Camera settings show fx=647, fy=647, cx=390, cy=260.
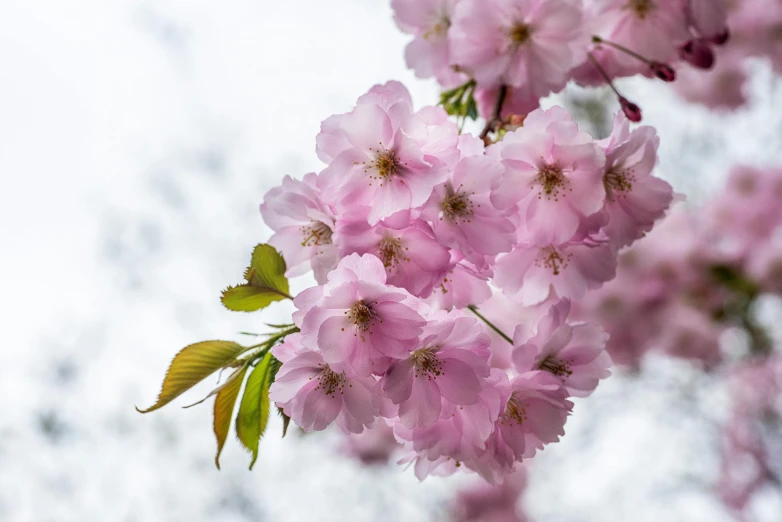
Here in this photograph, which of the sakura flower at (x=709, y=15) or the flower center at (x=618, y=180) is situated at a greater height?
the flower center at (x=618, y=180)

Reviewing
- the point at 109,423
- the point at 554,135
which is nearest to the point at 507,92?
the point at 554,135

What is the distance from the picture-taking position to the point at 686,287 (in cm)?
245

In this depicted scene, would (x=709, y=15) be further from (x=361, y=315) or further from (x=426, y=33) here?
(x=361, y=315)

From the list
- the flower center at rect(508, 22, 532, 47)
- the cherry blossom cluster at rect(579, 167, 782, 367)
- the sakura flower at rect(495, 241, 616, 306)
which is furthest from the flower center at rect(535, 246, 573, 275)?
the cherry blossom cluster at rect(579, 167, 782, 367)

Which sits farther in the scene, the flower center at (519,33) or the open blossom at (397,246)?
the flower center at (519,33)

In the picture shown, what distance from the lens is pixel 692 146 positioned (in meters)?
3.68

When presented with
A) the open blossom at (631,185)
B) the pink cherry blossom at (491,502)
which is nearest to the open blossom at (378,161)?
the open blossom at (631,185)

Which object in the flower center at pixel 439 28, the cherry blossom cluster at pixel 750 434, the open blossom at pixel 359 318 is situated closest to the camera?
the open blossom at pixel 359 318

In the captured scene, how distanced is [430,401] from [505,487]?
436 centimetres

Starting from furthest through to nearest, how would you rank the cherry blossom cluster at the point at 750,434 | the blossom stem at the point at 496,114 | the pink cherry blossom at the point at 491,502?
1. the pink cherry blossom at the point at 491,502
2. the cherry blossom cluster at the point at 750,434
3. the blossom stem at the point at 496,114

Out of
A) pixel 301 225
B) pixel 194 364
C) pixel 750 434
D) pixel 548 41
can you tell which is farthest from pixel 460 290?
pixel 750 434

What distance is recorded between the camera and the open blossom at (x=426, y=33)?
1.06 metres

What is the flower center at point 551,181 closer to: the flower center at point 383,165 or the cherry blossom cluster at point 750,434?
the flower center at point 383,165

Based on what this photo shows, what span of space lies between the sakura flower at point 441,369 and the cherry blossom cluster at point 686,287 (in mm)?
1812
